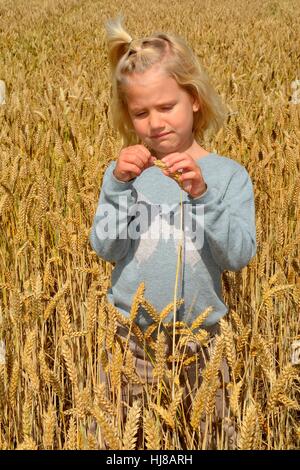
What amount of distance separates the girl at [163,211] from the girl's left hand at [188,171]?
0.11 metres

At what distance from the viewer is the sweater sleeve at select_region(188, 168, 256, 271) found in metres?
1.25

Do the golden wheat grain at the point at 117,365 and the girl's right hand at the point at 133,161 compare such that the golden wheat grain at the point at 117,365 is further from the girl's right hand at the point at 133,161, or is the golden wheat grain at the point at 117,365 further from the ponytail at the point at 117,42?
the ponytail at the point at 117,42

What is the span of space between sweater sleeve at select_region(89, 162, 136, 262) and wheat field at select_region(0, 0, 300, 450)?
2.9 inches

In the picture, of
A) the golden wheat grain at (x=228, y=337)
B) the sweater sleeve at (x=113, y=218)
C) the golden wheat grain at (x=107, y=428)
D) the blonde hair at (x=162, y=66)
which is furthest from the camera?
the blonde hair at (x=162, y=66)

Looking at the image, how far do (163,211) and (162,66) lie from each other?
0.30 m

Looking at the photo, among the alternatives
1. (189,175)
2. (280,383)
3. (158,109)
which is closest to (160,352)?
(280,383)

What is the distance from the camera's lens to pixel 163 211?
1417 millimetres

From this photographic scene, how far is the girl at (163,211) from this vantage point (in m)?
1.37

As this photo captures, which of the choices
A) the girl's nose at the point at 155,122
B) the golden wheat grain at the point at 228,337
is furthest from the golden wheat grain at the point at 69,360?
the girl's nose at the point at 155,122

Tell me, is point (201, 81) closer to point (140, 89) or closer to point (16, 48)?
point (140, 89)

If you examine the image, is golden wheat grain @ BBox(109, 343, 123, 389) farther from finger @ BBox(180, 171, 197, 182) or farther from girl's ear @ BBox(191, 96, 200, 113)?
girl's ear @ BBox(191, 96, 200, 113)

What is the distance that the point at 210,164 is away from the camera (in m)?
1.45

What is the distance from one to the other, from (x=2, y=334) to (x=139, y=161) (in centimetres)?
52
